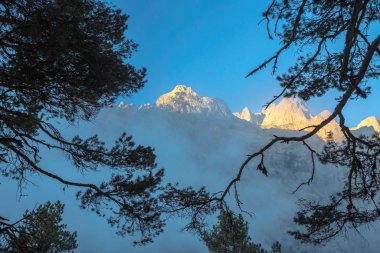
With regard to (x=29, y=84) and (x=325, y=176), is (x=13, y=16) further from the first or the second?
(x=325, y=176)

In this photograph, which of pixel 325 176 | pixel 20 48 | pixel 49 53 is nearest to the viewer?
pixel 49 53

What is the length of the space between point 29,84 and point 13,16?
46.5 inches

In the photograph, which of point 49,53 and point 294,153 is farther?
point 294,153

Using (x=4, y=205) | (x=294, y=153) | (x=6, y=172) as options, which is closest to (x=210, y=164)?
(x=294, y=153)

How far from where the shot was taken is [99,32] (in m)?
6.38

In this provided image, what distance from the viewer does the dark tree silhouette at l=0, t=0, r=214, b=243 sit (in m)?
5.34

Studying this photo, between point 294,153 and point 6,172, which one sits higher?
point 294,153

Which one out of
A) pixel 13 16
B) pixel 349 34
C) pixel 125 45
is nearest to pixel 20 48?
pixel 13 16

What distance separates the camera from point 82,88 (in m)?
6.65

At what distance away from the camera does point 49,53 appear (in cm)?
551

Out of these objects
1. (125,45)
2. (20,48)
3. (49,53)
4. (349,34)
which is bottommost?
(349,34)

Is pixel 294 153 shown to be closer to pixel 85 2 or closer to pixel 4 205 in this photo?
pixel 4 205

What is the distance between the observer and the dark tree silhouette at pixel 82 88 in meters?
5.34

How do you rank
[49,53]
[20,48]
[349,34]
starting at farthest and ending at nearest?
1. [20,48]
2. [49,53]
3. [349,34]
